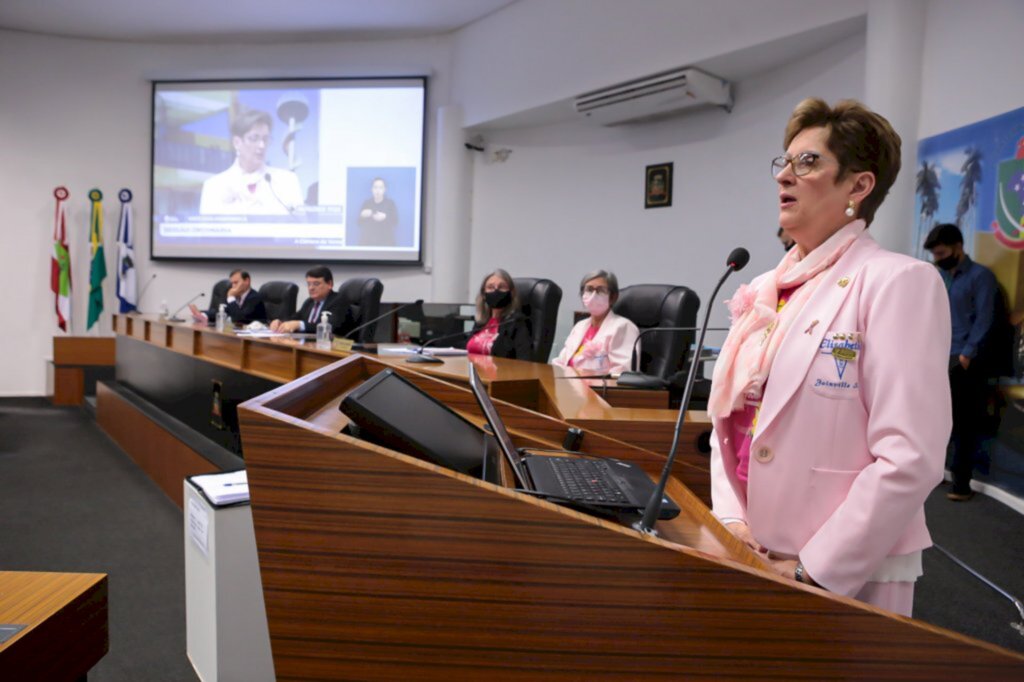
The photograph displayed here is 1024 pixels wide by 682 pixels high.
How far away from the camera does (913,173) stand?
11.6ft

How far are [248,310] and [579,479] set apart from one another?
5043 mm

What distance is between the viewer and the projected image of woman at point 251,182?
6645 mm

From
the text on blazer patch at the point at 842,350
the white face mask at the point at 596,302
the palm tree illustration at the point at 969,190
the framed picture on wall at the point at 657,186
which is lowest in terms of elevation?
the text on blazer patch at the point at 842,350

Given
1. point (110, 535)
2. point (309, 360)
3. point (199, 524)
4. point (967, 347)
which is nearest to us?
point (199, 524)

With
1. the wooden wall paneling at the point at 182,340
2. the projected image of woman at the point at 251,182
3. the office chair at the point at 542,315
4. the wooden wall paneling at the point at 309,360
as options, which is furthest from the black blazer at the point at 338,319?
the projected image of woman at the point at 251,182

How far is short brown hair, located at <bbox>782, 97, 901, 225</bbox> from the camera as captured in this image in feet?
3.43

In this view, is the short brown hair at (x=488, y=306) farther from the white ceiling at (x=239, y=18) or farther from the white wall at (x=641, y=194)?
the white ceiling at (x=239, y=18)

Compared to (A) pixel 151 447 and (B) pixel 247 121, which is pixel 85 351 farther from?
(A) pixel 151 447

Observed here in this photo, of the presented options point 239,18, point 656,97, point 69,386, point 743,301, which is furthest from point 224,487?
point 239,18

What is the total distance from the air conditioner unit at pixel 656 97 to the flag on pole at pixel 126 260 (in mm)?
4456

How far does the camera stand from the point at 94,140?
679 cm

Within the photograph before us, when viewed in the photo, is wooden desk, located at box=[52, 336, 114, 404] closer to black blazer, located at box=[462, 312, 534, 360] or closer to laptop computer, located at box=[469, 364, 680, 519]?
black blazer, located at box=[462, 312, 534, 360]

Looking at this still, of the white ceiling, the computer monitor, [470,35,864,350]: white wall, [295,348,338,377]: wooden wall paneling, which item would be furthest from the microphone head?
the white ceiling

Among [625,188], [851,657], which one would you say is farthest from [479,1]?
[851,657]
